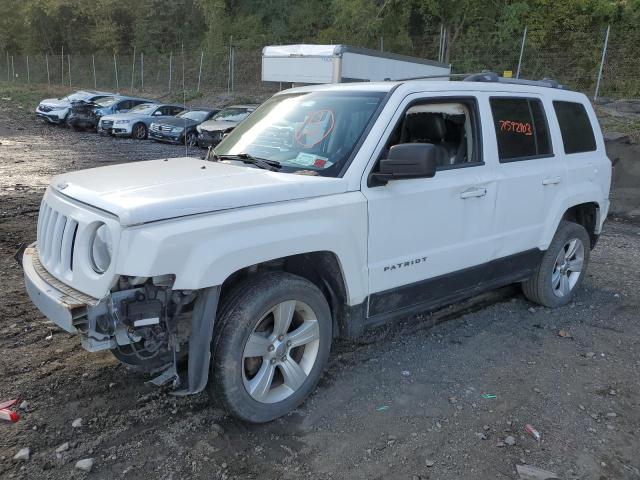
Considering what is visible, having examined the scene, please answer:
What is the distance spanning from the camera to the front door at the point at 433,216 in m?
3.76

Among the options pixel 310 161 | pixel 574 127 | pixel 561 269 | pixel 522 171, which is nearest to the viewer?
pixel 310 161

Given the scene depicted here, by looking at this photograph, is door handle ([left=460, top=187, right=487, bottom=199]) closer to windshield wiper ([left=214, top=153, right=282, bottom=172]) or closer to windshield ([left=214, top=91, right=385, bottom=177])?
windshield ([left=214, top=91, right=385, bottom=177])

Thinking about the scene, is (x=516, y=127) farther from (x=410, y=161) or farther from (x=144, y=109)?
(x=144, y=109)

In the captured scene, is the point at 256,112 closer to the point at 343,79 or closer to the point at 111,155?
the point at 343,79

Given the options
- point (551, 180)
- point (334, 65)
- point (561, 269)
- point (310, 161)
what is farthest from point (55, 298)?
point (334, 65)

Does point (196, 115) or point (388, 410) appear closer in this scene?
point (388, 410)

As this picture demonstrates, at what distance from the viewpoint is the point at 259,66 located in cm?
3150

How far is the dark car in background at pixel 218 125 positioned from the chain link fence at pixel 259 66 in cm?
933

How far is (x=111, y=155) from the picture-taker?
49.9 feet

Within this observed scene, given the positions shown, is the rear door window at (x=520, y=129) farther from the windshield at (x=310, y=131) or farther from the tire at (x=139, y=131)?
the tire at (x=139, y=131)

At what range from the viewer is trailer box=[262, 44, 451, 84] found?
1341cm

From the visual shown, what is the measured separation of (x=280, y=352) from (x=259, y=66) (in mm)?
29959

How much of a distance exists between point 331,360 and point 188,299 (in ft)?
5.12

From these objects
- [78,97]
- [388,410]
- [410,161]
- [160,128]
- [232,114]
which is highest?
[410,161]
